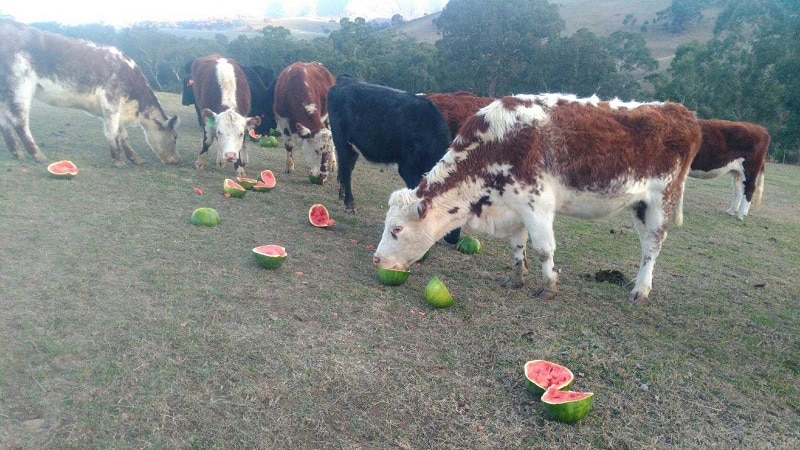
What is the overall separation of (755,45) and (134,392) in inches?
1723

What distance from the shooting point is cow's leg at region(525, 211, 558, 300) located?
6297 millimetres

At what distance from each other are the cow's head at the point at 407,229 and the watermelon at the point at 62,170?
6.51 meters

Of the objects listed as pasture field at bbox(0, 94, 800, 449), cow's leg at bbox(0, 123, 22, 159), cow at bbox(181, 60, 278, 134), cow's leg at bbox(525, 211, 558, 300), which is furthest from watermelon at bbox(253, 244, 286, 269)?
cow at bbox(181, 60, 278, 134)

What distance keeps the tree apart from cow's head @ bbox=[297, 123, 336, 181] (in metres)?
36.2

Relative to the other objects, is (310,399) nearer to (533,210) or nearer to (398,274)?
(398,274)

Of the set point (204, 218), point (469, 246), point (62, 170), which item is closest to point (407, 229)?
point (469, 246)

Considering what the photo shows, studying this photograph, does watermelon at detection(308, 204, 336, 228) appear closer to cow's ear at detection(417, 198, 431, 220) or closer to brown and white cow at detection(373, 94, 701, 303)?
brown and white cow at detection(373, 94, 701, 303)

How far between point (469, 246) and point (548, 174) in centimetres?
231

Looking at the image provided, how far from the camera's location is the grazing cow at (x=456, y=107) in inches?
415

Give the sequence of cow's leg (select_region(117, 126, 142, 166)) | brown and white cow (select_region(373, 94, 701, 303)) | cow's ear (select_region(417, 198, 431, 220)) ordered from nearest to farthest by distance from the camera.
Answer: brown and white cow (select_region(373, 94, 701, 303)) < cow's ear (select_region(417, 198, 431, 220)) < cow's leg (select_region(117, 126, 142, 166))

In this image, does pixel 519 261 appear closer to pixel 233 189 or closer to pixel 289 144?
pixel 233 189

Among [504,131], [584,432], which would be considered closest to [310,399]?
[584,432]

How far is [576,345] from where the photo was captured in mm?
5488

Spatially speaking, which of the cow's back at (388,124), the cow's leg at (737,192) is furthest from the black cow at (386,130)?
the cow's leg at (737,192)
